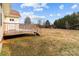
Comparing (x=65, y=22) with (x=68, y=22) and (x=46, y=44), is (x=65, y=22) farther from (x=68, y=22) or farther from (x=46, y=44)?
(x=46, y=44)

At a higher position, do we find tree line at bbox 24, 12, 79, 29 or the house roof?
the house roof

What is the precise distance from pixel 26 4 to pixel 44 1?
0.27 m

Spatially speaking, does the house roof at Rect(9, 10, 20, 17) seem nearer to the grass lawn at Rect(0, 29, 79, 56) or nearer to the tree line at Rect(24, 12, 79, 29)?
the tree line at Rect(24, 12, 79, 29)

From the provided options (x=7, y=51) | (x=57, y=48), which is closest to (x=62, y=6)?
(x=57, y=48)

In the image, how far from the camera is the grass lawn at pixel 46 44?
2.72m

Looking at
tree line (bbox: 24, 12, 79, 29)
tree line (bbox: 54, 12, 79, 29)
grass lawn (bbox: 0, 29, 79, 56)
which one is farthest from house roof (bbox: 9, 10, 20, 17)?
→ tree line (bbox: 54, 12, 79, 29)

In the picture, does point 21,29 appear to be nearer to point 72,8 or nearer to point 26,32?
point 26,32

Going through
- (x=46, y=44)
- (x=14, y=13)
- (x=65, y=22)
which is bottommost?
(x=46, y=44)

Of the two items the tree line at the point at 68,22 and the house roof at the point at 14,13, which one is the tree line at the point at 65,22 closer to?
the tree line at the point at 68,22

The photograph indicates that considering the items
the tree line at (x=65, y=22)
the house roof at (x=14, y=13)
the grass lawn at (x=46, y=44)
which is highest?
the house roof at (x=14, y=13)

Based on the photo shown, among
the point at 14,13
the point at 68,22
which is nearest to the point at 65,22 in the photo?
the point at 68,22

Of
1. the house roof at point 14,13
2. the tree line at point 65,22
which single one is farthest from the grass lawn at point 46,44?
the house roof at point 14,13

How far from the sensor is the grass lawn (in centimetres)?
272

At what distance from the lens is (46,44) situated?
275 centimetres
